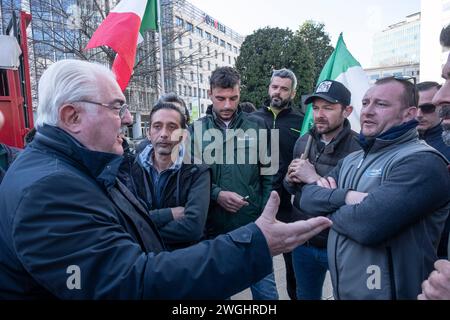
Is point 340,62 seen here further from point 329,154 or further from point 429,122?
point 329,154

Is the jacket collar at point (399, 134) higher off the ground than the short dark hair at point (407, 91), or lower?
lower

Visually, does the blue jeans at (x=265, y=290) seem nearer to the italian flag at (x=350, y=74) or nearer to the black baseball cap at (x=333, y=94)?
the black baseball cap at (x=333, y=94)

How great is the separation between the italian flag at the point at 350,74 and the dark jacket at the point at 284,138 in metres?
0.60

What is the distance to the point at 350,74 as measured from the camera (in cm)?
399

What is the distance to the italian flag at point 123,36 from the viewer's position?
435 centimetres

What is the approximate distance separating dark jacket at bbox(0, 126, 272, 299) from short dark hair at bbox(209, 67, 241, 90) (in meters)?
1.87

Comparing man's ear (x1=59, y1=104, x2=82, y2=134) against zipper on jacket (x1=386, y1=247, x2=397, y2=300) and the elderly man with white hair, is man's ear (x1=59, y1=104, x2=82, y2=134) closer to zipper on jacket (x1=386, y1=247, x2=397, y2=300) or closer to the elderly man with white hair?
the elderly man with white hair

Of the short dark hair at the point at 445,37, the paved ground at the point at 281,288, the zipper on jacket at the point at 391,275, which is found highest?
the short dark hair at the point at 445,37

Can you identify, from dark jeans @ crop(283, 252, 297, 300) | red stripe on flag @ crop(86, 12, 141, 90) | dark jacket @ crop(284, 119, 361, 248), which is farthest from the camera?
red stripe on flag @ crop(86, 12, 141, 90)

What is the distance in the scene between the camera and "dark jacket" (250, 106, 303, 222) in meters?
3.36

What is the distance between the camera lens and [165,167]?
2570mm

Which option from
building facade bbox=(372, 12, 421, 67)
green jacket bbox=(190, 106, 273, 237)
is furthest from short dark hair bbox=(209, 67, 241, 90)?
building facade bbox=(372, 12, 421, 67)

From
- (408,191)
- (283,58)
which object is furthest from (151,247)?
(283,58)

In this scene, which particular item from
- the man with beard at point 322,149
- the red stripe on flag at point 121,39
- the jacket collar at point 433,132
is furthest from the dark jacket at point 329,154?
the red stripe on flag at point 121,39
